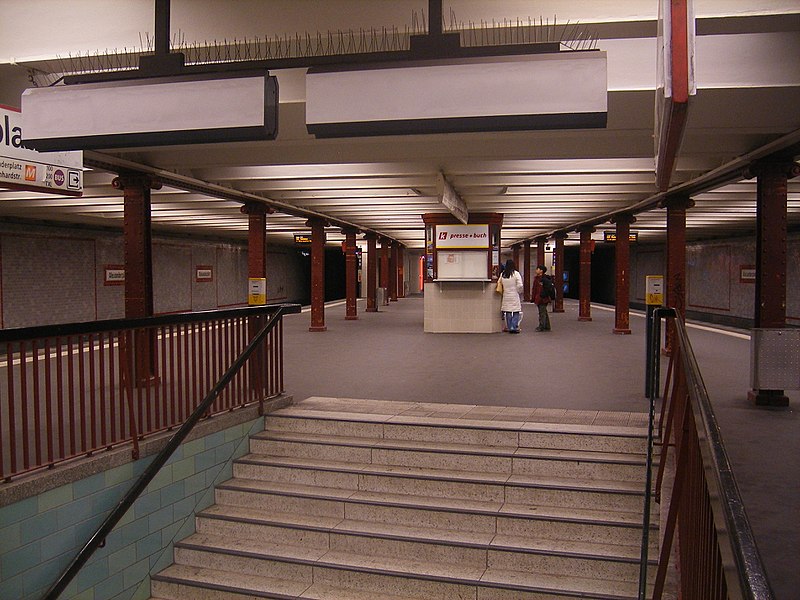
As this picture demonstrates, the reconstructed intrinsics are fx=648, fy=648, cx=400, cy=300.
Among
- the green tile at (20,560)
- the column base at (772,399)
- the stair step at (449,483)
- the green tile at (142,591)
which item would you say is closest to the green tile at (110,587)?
the green tile at (142,591)

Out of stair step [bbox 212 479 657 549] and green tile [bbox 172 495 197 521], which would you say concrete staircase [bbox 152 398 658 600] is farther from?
green tile [bbox 172 495 197 521]

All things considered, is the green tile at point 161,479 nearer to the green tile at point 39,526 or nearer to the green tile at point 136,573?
the green tile at point 136,573

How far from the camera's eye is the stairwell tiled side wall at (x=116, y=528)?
375 cm

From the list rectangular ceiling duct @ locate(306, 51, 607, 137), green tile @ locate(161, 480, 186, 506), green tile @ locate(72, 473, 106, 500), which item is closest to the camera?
rectangular ceiling duct @ locate(306, 51, 607, 137)

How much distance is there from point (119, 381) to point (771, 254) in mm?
6213

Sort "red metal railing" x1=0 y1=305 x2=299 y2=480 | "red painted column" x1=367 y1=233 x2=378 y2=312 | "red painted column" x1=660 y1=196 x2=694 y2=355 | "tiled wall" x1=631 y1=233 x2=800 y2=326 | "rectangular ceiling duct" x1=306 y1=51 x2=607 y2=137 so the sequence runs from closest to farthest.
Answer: "rectangular ceiling duct" x1=306 y1=51 x2=607 y2=137 → "red metal railing" x1=0 y1=305 x2=299 y2=480 → "red painted column" x1=660 y1=196 x2=694 y2=355 → "tiled wall" x1=631 y1=233 x2=800 y2=326 → "red painted column" x1=367 y1=233 x2=378 y2=312

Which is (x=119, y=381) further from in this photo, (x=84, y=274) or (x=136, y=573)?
(x=84, y=274)

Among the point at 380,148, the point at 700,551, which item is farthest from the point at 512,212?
the point at 700,551

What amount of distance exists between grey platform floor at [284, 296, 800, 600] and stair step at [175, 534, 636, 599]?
1093 mm

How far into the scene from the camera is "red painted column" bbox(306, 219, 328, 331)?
1405cm

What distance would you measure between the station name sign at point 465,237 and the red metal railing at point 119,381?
24.1 ft

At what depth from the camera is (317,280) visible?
14273 mm

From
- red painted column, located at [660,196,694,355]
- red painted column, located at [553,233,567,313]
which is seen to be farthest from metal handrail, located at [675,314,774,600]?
red painted column, located at [553,233,567,313]

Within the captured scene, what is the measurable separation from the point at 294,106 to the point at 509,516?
3486 millimetres
